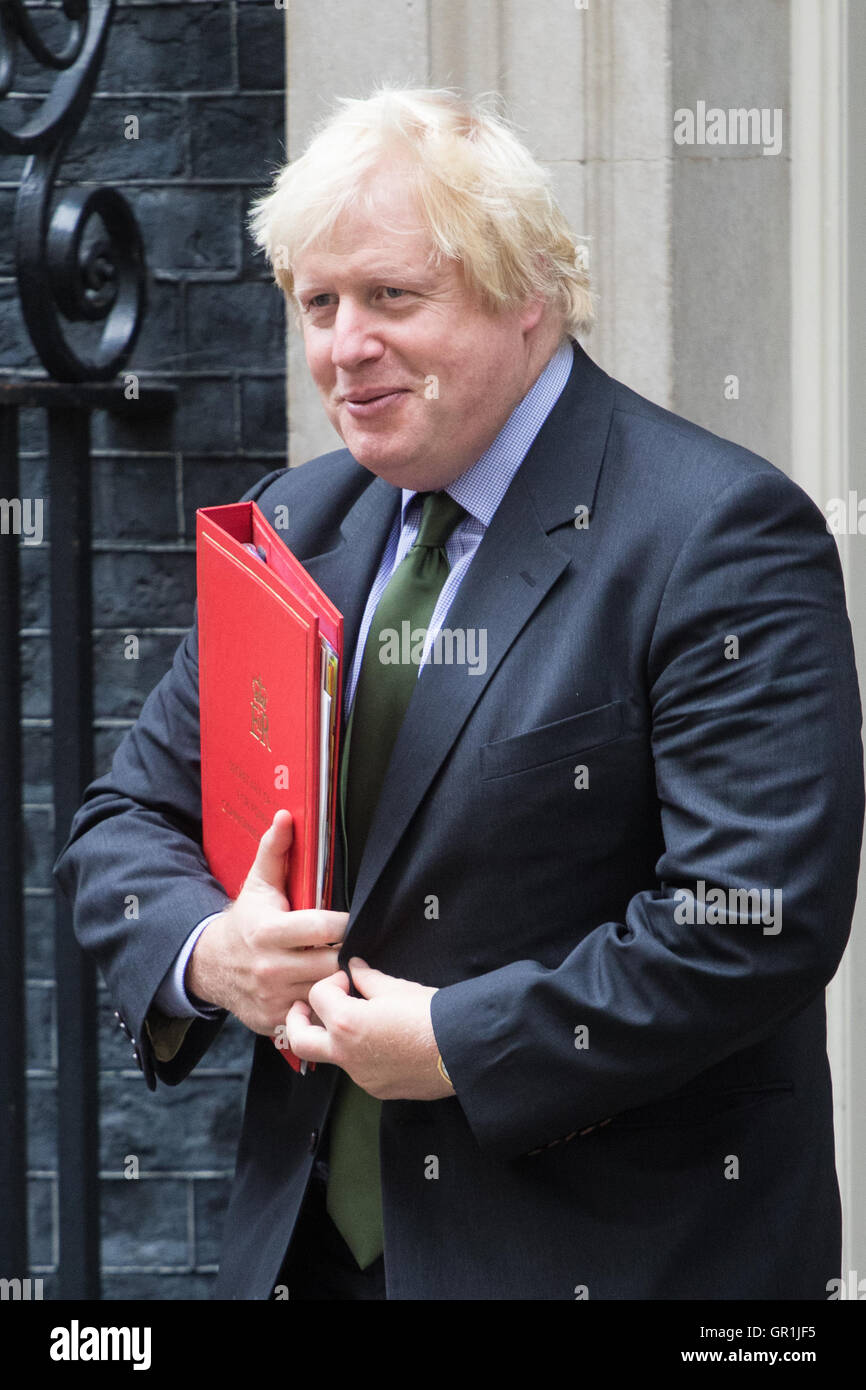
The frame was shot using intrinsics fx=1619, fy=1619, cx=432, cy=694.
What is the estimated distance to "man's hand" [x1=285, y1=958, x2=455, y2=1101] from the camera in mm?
1735

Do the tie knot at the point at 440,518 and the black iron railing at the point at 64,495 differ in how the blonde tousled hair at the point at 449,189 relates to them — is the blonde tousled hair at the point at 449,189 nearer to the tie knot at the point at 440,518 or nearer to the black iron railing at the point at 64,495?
the tie knot at the point at 440,518

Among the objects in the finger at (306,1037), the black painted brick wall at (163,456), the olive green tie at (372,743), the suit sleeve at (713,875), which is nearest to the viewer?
the suit sleeve at (713,875)

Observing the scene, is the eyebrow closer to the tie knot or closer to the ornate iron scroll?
the tie knot

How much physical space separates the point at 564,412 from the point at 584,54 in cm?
117

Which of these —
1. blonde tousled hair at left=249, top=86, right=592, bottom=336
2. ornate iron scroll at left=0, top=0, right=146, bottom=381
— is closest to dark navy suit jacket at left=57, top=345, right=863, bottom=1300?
blonde tousled hair at left=249, top=86, right=592, bottom=336

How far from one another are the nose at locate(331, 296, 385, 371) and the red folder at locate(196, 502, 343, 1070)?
225mm

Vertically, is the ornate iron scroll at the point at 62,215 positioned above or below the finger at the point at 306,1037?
above

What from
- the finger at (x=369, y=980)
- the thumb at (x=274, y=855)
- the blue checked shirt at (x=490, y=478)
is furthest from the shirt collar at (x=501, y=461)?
the finger at (x=369, y=980)

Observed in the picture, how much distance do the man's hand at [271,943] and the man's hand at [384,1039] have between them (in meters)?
0.07

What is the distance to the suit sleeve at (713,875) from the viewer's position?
166cm

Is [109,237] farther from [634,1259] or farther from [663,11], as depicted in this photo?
[634,1259]

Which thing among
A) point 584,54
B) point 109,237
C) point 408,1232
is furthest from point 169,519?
point 408,1232

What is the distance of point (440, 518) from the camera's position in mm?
1959

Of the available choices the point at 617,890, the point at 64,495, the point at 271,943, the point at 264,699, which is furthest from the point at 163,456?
the point at 617,890
